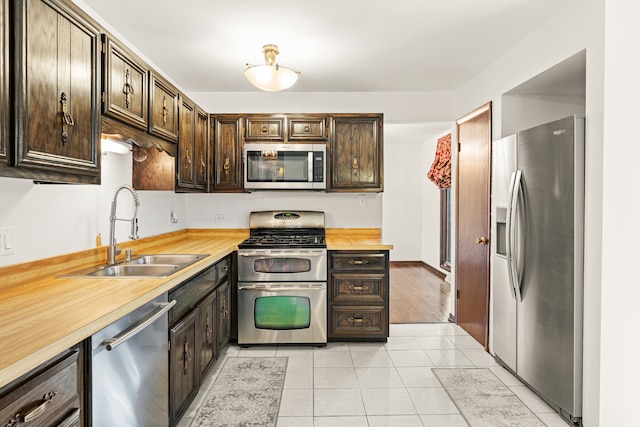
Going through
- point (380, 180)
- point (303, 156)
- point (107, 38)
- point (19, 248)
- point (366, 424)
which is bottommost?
point (366, 424)

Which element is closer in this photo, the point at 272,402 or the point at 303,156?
the point at 272,402

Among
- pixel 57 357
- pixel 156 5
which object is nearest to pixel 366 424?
pixel 57 357

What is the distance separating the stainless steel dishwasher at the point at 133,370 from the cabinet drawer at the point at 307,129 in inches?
87.5

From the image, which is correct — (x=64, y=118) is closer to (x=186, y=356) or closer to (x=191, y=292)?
(x=191, y=292)

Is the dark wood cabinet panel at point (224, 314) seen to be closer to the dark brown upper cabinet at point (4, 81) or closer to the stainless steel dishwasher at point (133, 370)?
the stainless steel dishwasher at point (133, 370)

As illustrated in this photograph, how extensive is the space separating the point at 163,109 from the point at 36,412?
1.98 metres

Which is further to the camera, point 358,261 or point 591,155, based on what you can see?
point 358,261

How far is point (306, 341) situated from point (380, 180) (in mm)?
1680

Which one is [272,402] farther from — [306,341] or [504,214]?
[504,214]

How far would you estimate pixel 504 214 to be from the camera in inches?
115

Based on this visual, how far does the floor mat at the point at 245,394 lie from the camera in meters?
2.23

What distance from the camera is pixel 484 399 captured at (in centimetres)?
A: 246

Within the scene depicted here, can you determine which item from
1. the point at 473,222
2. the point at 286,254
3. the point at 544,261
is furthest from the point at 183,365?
the point at 473,222

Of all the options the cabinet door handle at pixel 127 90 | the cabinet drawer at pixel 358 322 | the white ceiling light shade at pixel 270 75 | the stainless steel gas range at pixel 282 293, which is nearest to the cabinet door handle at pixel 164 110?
the cabinet door handle at pixel 127 90
